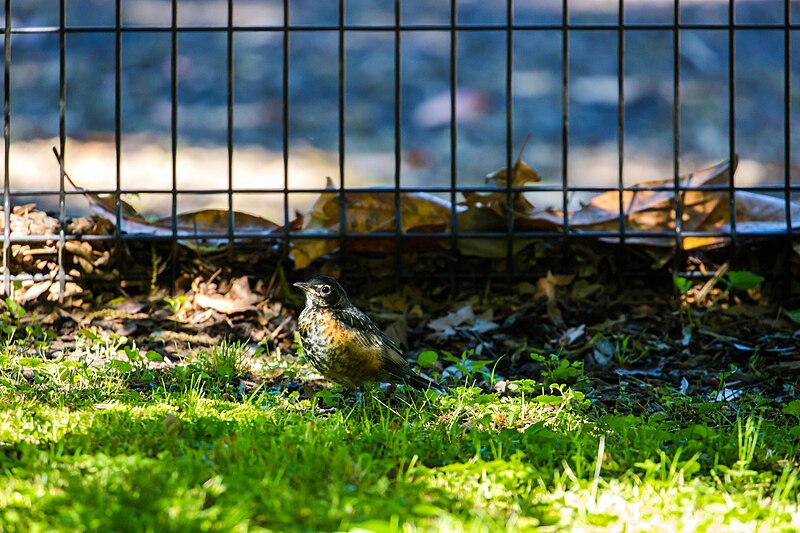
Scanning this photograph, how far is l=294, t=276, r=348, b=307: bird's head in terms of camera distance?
14.2ft

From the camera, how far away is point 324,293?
4348 millimetres

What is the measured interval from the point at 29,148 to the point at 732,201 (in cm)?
504

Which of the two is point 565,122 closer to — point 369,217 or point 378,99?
point 369,217

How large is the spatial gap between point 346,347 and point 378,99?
529 cm

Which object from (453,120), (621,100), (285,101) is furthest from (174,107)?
(621,100)

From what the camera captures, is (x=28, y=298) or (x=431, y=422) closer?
(x=431, y=422)

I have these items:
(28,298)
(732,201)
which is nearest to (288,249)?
(28,298)

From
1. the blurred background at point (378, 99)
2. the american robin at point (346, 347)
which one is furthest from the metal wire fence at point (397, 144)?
the american robin at point (346, 347)

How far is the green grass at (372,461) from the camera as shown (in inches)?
97.0

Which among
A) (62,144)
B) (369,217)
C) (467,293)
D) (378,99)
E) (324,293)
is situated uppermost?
(378,99)

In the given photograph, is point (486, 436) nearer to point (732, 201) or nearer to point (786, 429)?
point (786, 429)

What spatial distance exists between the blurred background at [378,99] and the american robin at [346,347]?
2.93 meters

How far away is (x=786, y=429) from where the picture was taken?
3.71m

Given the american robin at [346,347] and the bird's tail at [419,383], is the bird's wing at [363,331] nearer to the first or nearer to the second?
the american robin at [346,347]
